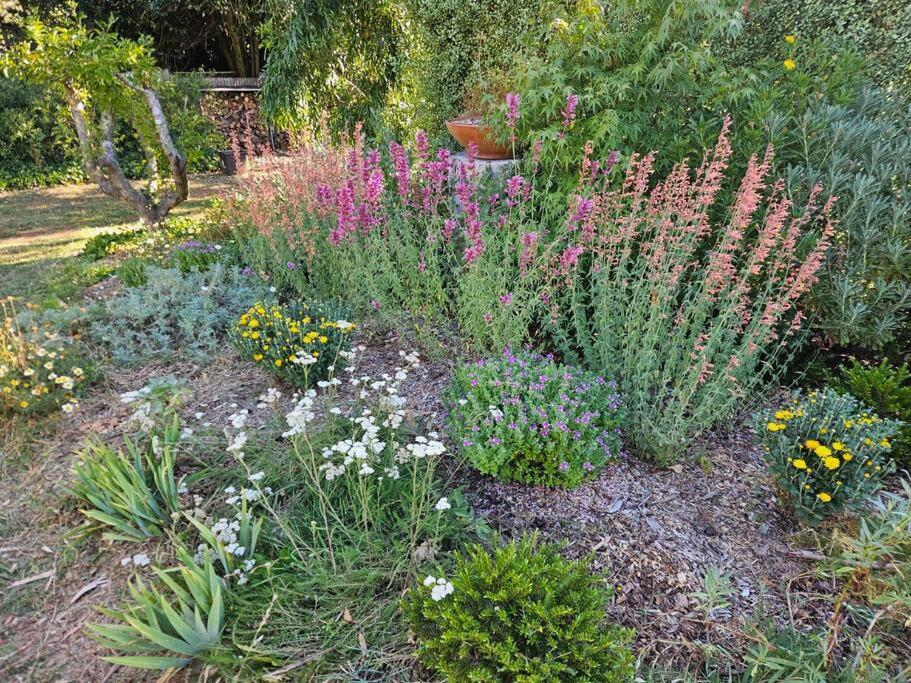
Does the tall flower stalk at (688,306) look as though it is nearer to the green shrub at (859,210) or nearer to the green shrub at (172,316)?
the green shrub at (859,210)

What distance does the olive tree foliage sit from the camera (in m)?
5.71

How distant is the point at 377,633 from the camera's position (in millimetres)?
1986

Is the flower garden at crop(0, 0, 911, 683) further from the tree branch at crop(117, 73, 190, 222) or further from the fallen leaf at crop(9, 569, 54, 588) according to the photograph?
the tree branch at crop(117, 73, 190, 222)

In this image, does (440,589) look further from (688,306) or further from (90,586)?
(688,306)

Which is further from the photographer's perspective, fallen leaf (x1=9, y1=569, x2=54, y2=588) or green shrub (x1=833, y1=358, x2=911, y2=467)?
green shrub (x1=833, y1=358, x2=911, y2=467)

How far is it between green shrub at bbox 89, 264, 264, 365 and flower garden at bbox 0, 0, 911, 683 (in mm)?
33

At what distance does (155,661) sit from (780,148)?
13.4 feet

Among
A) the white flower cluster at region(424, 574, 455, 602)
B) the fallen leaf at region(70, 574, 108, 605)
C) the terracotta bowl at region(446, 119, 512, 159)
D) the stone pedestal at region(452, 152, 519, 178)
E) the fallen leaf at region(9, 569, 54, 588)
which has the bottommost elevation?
the fallen leaf at region(9, 569, 54, 588)

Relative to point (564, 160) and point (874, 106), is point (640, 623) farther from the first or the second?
point (874, 106)

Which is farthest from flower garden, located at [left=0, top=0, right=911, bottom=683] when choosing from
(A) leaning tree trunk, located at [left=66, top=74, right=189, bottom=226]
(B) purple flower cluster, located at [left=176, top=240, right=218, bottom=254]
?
(A) leaning tree trunk, located at [left=66, top=74, right=189, bottom=226]

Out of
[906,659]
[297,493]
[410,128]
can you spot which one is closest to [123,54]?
[410,128]

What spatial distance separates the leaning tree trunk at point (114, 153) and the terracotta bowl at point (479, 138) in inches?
143

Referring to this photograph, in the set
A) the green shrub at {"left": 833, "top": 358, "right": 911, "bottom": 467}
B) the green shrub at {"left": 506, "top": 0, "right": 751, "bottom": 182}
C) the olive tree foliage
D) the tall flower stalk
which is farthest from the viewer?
the olive tree foliage

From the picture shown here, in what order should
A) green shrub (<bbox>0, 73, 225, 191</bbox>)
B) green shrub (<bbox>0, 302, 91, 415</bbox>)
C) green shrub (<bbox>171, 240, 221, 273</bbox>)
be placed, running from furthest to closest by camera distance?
green shrub (<bbox>0, 73, 225, 191</bbox>), green shrub (<bbox>171, 240, 221, 273</bbox>), green shrub (<bbox>0, 302, 91, 415</bbox>)
